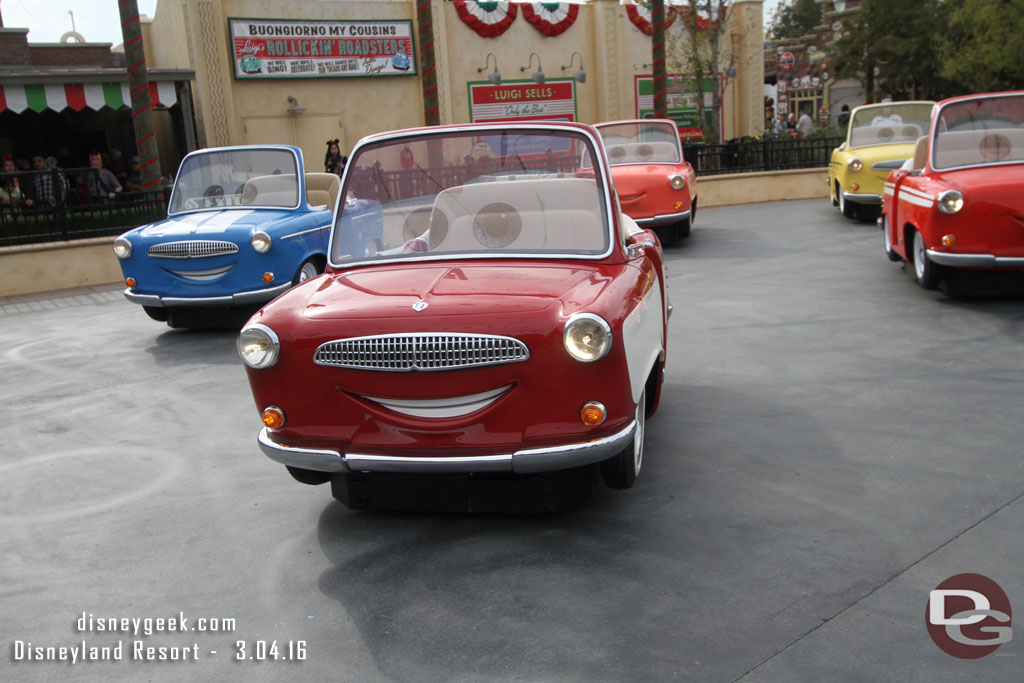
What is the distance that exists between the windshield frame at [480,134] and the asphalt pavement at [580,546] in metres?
1.16

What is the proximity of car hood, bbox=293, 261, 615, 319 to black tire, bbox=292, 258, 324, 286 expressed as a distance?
4887 millimetres

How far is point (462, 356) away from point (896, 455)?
2.42m

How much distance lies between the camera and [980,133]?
8883mm

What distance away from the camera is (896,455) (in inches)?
193

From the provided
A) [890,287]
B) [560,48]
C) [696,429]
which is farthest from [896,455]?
[560,48]

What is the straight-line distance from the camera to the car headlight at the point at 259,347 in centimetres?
405

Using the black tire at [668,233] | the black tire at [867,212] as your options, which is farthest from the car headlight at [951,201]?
the black tire at [867,212]

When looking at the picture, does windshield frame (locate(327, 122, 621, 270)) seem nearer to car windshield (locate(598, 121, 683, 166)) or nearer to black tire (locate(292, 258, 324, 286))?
black tire (locate(292, 258, 324, 286))

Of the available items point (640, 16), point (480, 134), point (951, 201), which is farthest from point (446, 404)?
point (640, 16)

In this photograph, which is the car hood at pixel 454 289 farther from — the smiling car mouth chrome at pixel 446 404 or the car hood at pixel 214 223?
the car hood at pixel 214 223

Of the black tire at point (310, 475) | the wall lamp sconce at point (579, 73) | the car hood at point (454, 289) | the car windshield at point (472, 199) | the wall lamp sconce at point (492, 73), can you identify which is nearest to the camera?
the car hood at point (454, 289)

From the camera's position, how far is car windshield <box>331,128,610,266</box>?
4.76 m

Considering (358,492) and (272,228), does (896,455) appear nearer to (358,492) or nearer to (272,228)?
(358,492)

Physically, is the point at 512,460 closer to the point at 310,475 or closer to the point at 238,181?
the point at 310,475
